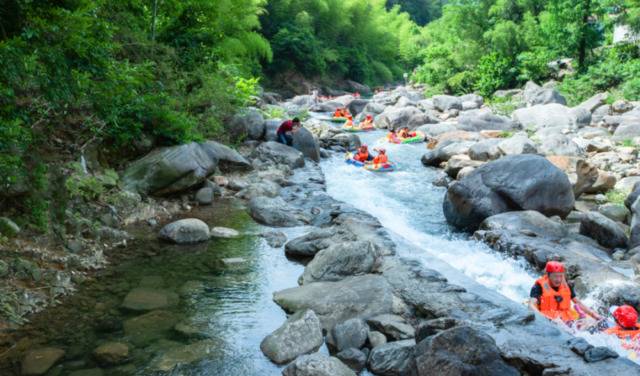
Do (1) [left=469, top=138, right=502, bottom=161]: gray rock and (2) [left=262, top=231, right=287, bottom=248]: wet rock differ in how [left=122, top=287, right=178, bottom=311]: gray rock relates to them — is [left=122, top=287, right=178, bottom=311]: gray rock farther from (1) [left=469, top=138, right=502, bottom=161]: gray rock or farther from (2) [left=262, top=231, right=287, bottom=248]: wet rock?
(1) [left=469, top=138, right=502, bottom=161]: gray rock

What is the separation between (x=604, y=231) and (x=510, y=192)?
1536mm

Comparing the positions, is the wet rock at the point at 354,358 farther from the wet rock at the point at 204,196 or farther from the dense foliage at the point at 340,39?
the dense foliage at the point at 340,39

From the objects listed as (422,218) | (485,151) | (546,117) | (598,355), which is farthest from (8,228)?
(546,117)

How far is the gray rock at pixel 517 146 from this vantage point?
13.1m

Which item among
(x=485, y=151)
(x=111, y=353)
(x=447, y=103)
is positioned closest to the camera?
(x=111, y=353)

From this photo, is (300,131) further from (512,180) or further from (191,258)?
(191,258)

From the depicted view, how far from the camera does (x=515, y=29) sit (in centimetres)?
2931

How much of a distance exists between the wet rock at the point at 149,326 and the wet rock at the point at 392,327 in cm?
190

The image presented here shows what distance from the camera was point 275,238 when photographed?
7.89 metres

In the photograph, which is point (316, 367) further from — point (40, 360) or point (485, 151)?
point (485, 151)

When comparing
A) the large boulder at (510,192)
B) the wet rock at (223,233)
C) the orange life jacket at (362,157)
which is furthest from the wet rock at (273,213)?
the orange life jacket at (362,157)

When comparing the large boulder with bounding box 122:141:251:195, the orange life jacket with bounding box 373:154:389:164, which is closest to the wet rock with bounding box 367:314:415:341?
the large boulder with bounding box 122:141:251:195

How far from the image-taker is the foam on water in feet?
23.3

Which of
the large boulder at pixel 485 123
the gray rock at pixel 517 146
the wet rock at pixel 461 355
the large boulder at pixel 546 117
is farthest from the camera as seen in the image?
the large boulder at pixel 485 123
